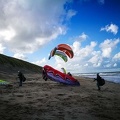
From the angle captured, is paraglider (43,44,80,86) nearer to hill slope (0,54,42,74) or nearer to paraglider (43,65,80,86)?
paraglider (43,65,80,86)

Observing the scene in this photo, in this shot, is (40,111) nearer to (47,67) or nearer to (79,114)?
(79,114)

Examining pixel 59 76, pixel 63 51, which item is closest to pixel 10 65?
pixel 63 51

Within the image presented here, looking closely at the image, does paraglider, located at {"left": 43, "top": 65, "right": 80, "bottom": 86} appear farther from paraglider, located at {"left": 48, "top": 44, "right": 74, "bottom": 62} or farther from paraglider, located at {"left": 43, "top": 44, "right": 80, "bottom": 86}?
paraglider, located at {"left": 48, "top": 44, "right": 74, "bottom": 62}

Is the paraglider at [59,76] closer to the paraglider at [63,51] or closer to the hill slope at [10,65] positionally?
the paraglider at [63,51]

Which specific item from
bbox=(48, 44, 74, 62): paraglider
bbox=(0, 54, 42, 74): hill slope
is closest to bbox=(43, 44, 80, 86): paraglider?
bbox=(48, 44, 74, 62): paraglider

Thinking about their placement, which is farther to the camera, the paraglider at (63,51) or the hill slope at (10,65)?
the hill slope at (10,65)

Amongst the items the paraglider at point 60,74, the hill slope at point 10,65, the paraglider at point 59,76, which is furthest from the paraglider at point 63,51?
the hill slope at point 10,65

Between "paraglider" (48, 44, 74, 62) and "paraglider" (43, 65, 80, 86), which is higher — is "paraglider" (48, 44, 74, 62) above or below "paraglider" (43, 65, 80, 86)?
above

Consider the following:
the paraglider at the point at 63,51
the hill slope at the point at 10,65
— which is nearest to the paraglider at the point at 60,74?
the paraglider at the point at 63,51

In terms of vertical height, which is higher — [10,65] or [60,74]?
[10,65]

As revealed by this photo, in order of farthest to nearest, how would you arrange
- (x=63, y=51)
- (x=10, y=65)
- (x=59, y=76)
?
1. (x=10, y=65)
2. (x=63, y=51)
3. (x=59, y=76)

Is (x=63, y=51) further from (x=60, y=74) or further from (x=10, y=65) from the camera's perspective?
(x=10, y=65)

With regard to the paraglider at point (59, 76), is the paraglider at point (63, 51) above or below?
above

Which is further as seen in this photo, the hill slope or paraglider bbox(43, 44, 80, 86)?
the hill slope
